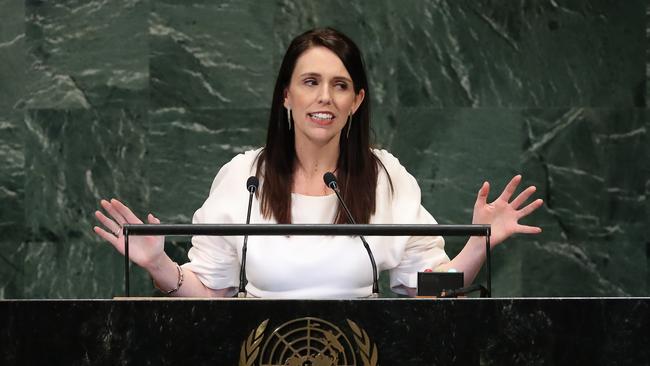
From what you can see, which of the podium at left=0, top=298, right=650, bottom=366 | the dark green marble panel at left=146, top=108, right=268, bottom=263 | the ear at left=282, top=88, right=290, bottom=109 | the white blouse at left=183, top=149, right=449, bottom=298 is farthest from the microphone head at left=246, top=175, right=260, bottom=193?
the dark green marble panel at left=146, top=108, right=268, bottom=263

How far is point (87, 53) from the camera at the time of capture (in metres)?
5.05

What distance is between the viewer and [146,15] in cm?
505

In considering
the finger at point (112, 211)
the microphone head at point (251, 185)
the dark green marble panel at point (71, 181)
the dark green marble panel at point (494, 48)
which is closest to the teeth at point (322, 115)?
the microphone head at point (251, 185)

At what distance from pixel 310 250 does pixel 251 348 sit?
40.1 inches

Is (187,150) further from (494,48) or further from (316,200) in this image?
(316,200)

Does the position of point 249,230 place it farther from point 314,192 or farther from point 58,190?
point 58,190

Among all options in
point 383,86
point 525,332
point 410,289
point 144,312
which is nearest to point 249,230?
point 144,312

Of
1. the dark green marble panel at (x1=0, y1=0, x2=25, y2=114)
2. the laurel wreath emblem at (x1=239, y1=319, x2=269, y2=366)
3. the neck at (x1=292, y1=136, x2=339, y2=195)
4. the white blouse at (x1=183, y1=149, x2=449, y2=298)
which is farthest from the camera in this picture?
the dark green marble panel at (x1=0, y1=0, x2=25, y2=114)

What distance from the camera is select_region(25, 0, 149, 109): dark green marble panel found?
5.04m

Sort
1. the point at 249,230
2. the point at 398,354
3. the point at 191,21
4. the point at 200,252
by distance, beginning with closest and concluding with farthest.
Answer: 1. the point at 398,354
2. the point at 249,230
3. the point at 200,252
4. the point at 191,21

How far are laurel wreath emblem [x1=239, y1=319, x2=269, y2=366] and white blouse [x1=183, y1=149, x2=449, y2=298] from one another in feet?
3.05

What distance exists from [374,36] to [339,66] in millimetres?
1695

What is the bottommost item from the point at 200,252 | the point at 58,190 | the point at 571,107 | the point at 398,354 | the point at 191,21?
the point at 398,354

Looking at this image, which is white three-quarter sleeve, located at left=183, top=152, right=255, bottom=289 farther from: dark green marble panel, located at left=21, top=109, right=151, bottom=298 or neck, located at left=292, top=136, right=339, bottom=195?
dark green marble panel, located at left=21, top=109, right=151, bottom=298
